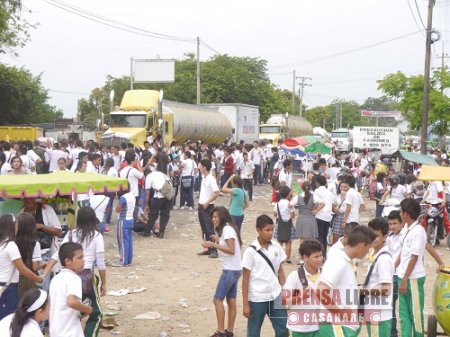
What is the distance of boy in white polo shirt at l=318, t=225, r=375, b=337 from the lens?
563 cm

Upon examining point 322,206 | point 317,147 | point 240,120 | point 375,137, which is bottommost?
point 322,206

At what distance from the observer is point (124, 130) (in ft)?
95.3

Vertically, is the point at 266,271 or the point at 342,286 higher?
the point at 342,286

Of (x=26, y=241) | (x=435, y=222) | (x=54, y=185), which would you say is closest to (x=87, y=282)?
(x=26, y=241)

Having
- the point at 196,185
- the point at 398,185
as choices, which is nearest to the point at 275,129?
the point at 196,185

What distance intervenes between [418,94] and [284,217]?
20.0 metres

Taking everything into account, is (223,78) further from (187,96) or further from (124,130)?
(124,130)

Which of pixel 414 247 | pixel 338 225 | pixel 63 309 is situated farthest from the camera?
pixel 338 225

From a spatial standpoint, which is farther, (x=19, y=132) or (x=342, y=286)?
(x=19, y=132)

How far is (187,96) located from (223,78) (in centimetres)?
376

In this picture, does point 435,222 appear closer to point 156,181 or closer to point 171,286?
point 156,181

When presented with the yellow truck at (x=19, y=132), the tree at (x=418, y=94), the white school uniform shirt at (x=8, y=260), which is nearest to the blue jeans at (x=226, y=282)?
the white school uniform shirt at (x=8, y=260)

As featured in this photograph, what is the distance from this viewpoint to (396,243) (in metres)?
8.01

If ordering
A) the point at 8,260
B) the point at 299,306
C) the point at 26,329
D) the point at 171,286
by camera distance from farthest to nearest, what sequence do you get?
the point at 171,286 → the point at 8,260 → the point at 299,306 → the point at 26,329
